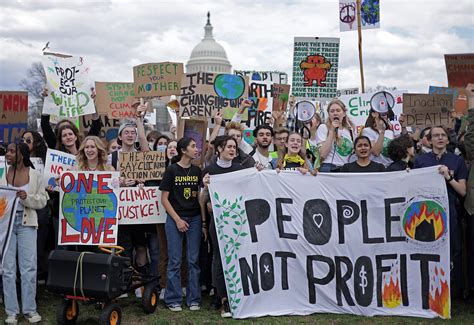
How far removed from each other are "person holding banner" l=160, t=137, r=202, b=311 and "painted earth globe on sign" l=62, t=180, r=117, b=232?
64cm

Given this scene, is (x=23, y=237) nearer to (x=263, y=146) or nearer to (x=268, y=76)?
(x=263, y=146)

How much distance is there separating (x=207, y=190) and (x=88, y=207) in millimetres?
1384

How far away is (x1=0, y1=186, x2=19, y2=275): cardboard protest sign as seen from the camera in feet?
20.2

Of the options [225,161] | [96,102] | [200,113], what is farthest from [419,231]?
[96,102]

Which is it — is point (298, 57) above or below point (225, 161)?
above

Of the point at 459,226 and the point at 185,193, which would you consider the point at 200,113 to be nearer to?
the point at 185,193

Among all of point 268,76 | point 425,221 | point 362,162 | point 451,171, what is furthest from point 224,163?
point 268,76

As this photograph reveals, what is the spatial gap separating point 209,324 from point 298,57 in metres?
7.29

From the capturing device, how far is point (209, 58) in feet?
430

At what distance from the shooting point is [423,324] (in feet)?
19.9

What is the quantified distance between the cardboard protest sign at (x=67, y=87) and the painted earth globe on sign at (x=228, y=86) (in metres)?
2.04

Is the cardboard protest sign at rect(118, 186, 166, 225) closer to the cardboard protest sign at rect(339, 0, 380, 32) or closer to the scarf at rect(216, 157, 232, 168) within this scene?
the scarf at rect(216, 157, 232, 168)

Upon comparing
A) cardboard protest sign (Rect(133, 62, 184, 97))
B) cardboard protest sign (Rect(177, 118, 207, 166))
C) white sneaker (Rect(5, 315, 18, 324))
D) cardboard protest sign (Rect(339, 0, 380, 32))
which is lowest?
white sneaker (Rect(5, 315, 18, 324))

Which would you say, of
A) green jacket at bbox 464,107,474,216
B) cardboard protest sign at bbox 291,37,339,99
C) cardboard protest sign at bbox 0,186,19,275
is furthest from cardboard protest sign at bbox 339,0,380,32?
cardboard protest sign at bbox 0,186,19,275
